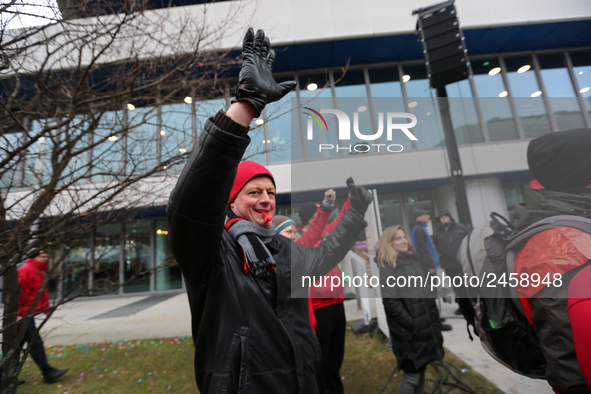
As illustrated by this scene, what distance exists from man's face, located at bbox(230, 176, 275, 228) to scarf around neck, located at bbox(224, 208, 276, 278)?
0.07 meters

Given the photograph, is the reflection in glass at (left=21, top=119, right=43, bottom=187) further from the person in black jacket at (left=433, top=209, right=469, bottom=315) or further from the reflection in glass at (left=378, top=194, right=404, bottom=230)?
the person in black jacket at (left=433, top=209, right=469, bottom=315)

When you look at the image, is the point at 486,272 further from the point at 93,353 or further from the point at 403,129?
the point at 93,353

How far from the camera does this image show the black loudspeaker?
1.92 m

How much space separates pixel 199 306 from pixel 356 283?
3.98ft

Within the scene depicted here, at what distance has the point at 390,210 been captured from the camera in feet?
5.57

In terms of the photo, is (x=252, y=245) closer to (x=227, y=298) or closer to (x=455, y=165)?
(x=227, y=298)

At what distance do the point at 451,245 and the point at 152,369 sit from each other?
14.5ft

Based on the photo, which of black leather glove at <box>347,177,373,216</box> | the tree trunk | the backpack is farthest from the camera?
the tree trunk

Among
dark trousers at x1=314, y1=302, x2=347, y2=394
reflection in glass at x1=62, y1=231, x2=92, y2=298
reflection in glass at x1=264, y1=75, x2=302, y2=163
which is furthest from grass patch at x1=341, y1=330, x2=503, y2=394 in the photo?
reflection in glass at x1=62, y1=231, x2=92, y2=298

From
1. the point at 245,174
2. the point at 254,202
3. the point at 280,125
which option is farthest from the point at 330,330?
the point at 280,125

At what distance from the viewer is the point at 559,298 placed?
106 cm

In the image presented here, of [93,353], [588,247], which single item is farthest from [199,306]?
[93,353]

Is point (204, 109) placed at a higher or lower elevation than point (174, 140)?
higher

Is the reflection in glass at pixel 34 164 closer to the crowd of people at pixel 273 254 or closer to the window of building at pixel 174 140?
the window of building at pixel 174 140
